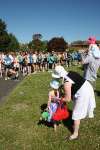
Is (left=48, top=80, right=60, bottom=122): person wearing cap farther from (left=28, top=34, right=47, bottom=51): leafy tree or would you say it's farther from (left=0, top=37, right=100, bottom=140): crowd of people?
(left=28, top=34, right=47, bottom=51): leafy tree

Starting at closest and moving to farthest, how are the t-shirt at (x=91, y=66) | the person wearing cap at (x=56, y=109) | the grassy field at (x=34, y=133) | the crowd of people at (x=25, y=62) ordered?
the grassy field at (x=34, y=133), the person wearing cap at (x=56, y=109), the t-shirt at (x=91, y=66), the crowd of people at (x=25, y=62)

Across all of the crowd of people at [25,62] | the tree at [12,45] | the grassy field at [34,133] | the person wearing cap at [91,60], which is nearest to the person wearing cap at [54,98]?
the grassy field at [34,133]

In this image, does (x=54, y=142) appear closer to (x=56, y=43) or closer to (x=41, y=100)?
(x=41, y=100)

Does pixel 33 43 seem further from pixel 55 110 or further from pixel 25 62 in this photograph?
pixel 55 110

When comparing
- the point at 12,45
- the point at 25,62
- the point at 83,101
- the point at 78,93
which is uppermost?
the point at 78,93

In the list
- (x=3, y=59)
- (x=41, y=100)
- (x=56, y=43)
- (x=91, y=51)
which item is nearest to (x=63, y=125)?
(x=91, y=51)

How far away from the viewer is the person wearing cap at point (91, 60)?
9.88m

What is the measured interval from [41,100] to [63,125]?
12.8ft

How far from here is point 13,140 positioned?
25.2ft

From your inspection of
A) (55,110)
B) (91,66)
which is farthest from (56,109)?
(91,66)

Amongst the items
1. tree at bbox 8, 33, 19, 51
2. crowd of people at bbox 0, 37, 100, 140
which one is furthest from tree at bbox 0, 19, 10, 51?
crowd of people at bbox 0, 37, 100, 140

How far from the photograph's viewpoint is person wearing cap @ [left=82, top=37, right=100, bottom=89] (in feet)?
32.4

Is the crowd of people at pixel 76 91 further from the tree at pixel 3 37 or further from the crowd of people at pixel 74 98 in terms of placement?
the tree at pixel 3 37

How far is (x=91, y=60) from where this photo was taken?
33.7ft
